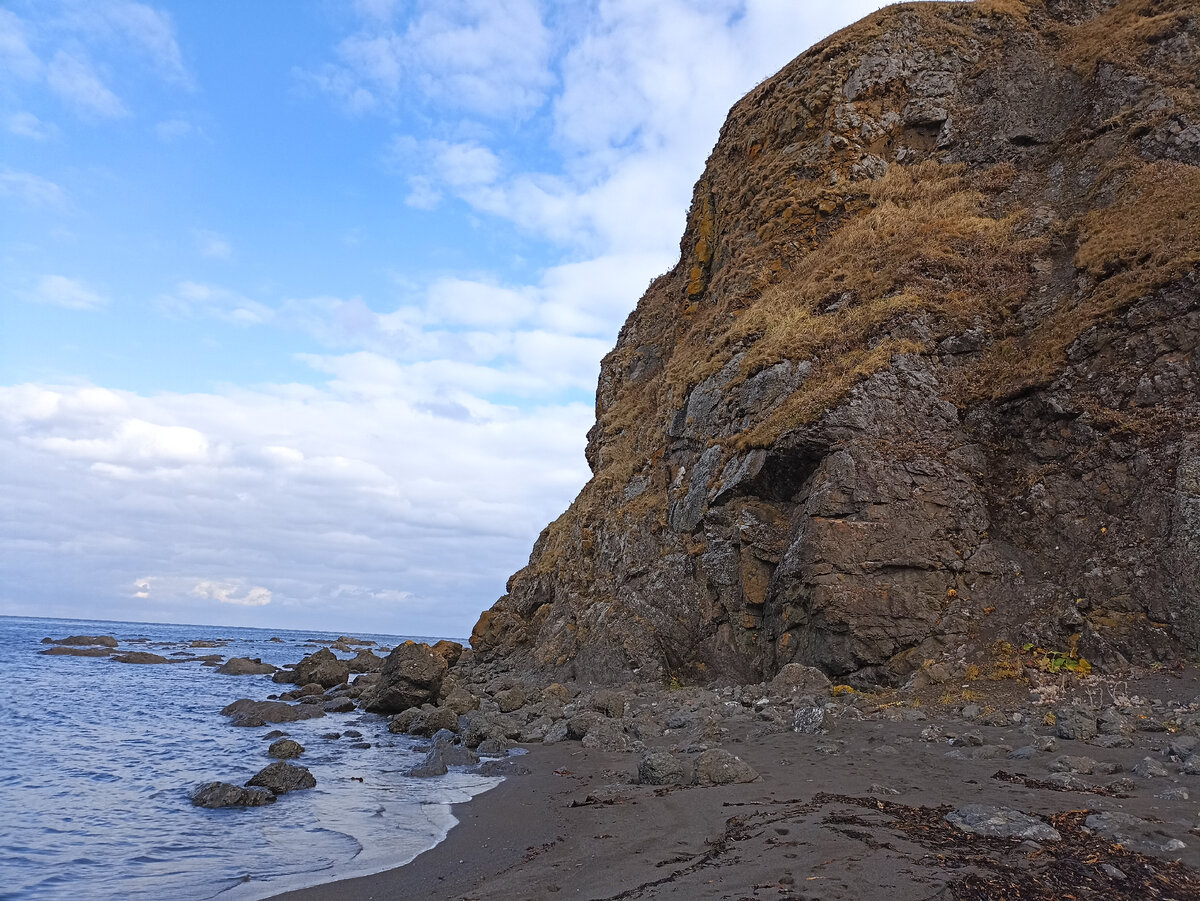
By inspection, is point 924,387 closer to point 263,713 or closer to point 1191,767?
point 1191,767

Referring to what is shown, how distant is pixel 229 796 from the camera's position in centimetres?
1133

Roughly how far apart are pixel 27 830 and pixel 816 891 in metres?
10.6

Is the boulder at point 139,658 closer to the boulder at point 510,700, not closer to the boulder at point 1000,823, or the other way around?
the boulder at point 510,700

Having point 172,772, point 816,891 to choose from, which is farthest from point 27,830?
point 816,891

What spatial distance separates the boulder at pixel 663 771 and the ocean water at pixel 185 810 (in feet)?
9.52

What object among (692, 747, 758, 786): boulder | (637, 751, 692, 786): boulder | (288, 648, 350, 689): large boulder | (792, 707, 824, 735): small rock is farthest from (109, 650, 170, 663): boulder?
(692, 747, 758, 786): boulder

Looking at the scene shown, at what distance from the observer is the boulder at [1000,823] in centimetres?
623

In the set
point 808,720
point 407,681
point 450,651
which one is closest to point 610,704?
point 808,720

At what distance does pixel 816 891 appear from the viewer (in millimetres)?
5422

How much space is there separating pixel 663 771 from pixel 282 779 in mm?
6784

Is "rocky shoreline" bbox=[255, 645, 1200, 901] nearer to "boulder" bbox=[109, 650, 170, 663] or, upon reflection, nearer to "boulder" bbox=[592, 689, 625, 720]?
"boulder" bbox=[592, 689, 625, 720]

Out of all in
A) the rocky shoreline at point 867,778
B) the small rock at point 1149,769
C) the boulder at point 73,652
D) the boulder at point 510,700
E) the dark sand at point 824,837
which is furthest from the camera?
the boulder at point 73,652

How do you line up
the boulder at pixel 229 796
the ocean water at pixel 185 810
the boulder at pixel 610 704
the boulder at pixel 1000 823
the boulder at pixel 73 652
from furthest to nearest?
the boulder at pixel 73 652 < the boulder at pixel 610 704 < the boulder at pixel 229 796 < the ocean water at pixel 185 810 < the boulder at pixel 1000 823

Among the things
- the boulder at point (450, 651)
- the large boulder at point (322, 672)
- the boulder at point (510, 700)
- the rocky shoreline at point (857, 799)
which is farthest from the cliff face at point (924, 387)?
the large boulder at point (322, 672)
